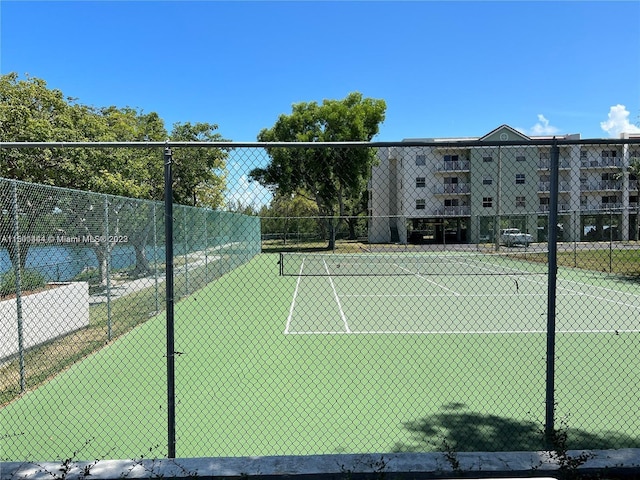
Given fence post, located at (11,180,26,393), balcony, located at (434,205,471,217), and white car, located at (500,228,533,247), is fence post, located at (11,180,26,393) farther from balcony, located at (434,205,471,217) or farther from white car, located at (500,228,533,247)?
balcony, located at (434,205,471,217)

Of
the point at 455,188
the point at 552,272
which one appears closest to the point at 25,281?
the point at 552,272

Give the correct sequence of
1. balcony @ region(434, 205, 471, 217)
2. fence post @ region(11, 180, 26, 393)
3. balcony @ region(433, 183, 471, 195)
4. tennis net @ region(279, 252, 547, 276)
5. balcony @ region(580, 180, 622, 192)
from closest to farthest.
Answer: fence post @ region(11, 180, 26, 393), balcony @ region(433, 183, 471, 195), tennis net @ region(279, 252, 547, 276), balcony @ region(434, 205, 471, 217), balcony @ region(580, 180, 622, 192)

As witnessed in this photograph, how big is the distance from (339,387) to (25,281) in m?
4.95

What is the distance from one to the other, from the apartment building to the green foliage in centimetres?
909

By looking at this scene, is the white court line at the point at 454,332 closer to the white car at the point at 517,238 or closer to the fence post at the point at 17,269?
the fence post at the point at 17,269

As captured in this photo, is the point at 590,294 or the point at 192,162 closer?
the point at 590,294

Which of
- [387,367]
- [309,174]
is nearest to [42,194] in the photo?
[387,367]

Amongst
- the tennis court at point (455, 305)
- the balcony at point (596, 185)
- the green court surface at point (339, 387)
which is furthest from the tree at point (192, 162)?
the balcony at point (596, 185)

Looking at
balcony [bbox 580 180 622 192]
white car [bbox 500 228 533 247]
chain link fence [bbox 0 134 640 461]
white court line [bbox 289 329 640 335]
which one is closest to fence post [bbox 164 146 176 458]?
chain link fence [bbox 0 134 640 461]

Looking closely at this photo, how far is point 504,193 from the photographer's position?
35.9 metres

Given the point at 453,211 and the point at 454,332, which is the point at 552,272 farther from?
the point at 453,211

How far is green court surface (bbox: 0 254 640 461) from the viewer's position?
177 inches

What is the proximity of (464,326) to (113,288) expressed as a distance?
7339 mm

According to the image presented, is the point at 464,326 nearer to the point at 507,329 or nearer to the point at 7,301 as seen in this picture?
the point at 507,329
